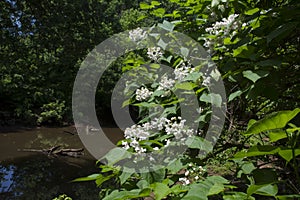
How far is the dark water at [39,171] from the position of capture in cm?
657

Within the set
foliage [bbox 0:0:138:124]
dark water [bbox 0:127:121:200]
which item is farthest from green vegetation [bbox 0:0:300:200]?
foliage [bbox 0:0:138:124]

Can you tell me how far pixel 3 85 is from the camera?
587 inches

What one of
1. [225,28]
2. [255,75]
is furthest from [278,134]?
[225,28]

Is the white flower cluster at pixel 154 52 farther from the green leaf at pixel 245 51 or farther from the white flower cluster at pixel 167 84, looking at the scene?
the green leaf at pixel 245 51

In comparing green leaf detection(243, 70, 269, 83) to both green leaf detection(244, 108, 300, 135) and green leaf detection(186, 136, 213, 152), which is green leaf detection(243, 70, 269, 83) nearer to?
green leaf detection(186, 136, 213, 152)

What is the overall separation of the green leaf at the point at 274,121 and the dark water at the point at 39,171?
6053 mm

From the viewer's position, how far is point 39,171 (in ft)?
27.2

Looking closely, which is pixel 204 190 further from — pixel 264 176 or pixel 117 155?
pixel 117 155

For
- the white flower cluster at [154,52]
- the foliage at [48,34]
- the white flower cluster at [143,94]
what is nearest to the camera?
the white flower cluster at [143,94]

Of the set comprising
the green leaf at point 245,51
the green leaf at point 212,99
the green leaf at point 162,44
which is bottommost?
the green leaf at point 212,99

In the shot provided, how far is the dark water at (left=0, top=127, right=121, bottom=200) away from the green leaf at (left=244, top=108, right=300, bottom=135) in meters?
6.05

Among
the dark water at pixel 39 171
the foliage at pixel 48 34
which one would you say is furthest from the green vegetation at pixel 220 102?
the foliage at pixel 48 34

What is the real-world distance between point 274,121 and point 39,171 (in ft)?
28.1

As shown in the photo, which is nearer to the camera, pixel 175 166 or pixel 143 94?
pixel 175 166
